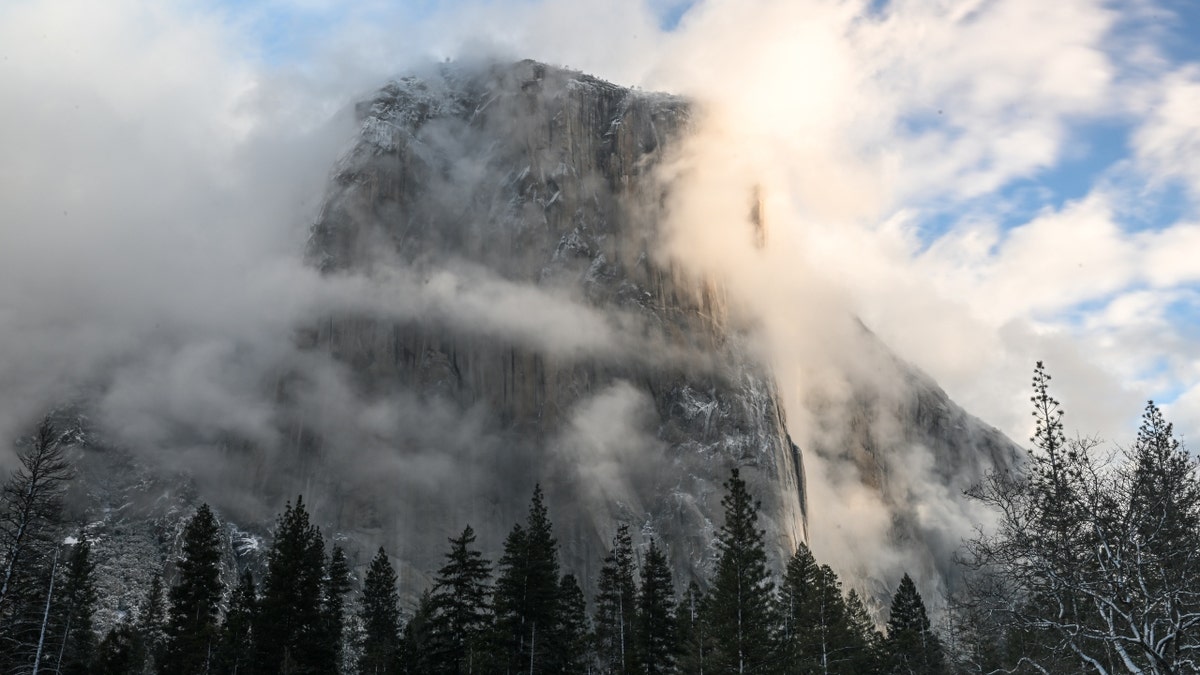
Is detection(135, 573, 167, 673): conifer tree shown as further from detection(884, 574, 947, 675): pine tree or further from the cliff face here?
the cliff face

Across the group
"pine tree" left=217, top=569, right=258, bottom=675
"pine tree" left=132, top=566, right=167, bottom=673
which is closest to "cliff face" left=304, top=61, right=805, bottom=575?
"pine tree" left=132, top=566, right=167, bottom=673

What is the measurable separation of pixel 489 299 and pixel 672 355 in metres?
33.8

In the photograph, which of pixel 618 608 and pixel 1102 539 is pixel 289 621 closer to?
pixel 618 608

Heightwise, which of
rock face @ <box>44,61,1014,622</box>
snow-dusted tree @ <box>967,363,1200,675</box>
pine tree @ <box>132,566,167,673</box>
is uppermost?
rock face @ <box>44,61,1014,622</box>

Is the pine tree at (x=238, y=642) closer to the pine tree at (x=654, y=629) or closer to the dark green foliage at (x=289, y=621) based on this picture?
the dark green foliage at (x=289, y=621)

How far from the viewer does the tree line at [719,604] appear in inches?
776

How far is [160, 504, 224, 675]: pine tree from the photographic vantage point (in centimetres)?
4756

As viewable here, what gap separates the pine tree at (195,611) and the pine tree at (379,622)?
16288mm

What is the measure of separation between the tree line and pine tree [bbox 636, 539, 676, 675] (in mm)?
143

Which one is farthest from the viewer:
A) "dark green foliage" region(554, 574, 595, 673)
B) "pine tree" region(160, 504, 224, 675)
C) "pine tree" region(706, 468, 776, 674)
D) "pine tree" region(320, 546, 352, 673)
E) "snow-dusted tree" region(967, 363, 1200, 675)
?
"dark green foliage" region(554, 574, 595, 673)

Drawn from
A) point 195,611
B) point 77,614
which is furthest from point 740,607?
point 77,614

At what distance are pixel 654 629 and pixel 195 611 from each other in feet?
84.1

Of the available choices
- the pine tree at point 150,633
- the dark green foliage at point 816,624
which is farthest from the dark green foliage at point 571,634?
the pine tree at point 150,633

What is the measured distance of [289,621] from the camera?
4741 cm
